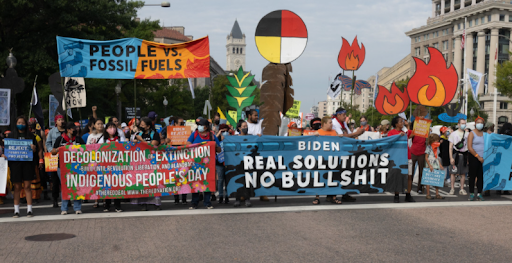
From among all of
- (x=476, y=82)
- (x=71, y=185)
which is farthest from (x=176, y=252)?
(x=476, y=82)

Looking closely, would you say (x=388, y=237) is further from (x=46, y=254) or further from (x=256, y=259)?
(x=46, y=254)

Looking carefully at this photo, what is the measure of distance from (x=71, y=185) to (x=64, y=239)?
2.48 meters

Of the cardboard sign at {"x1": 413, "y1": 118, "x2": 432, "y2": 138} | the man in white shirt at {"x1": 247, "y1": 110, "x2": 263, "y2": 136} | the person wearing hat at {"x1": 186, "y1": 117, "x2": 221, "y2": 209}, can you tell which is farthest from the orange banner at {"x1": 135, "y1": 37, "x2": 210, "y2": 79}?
the cardboard sign at {"x1": 413, "y1": 118, "x2": 432, "y2": 138}

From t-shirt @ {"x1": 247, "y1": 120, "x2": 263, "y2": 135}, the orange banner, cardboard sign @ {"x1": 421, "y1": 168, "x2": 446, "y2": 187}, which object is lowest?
cardboard sign @ {"x1": 421, "y1": 168, "x2": 446, "y2": 187}

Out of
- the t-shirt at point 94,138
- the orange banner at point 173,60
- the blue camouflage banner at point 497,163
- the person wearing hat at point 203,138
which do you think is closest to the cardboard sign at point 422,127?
the blue camouflage banner at point 497,163

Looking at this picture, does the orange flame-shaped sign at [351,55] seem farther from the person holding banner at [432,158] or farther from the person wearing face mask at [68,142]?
the person wearing face mask at [68,142]

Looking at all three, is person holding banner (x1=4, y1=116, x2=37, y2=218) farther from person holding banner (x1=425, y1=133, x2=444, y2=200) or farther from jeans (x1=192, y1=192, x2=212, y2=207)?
person holding banner (x1=425, y1=133, x2=444, y2=200)

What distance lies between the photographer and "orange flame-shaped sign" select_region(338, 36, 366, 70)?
16.8 metres

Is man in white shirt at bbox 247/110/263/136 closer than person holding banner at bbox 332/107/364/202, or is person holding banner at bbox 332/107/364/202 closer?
person holding banner at bbox 332/107/364/202

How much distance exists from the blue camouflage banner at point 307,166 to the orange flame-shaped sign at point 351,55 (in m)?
6.69

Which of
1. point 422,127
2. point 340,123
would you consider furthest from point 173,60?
point 422,127

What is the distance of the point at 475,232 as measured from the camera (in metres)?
7.54

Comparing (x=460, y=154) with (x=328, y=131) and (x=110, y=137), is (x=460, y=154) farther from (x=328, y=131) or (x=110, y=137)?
(x=110, y=137)

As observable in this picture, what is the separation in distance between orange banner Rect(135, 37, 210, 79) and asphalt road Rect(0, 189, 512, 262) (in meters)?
3.07
